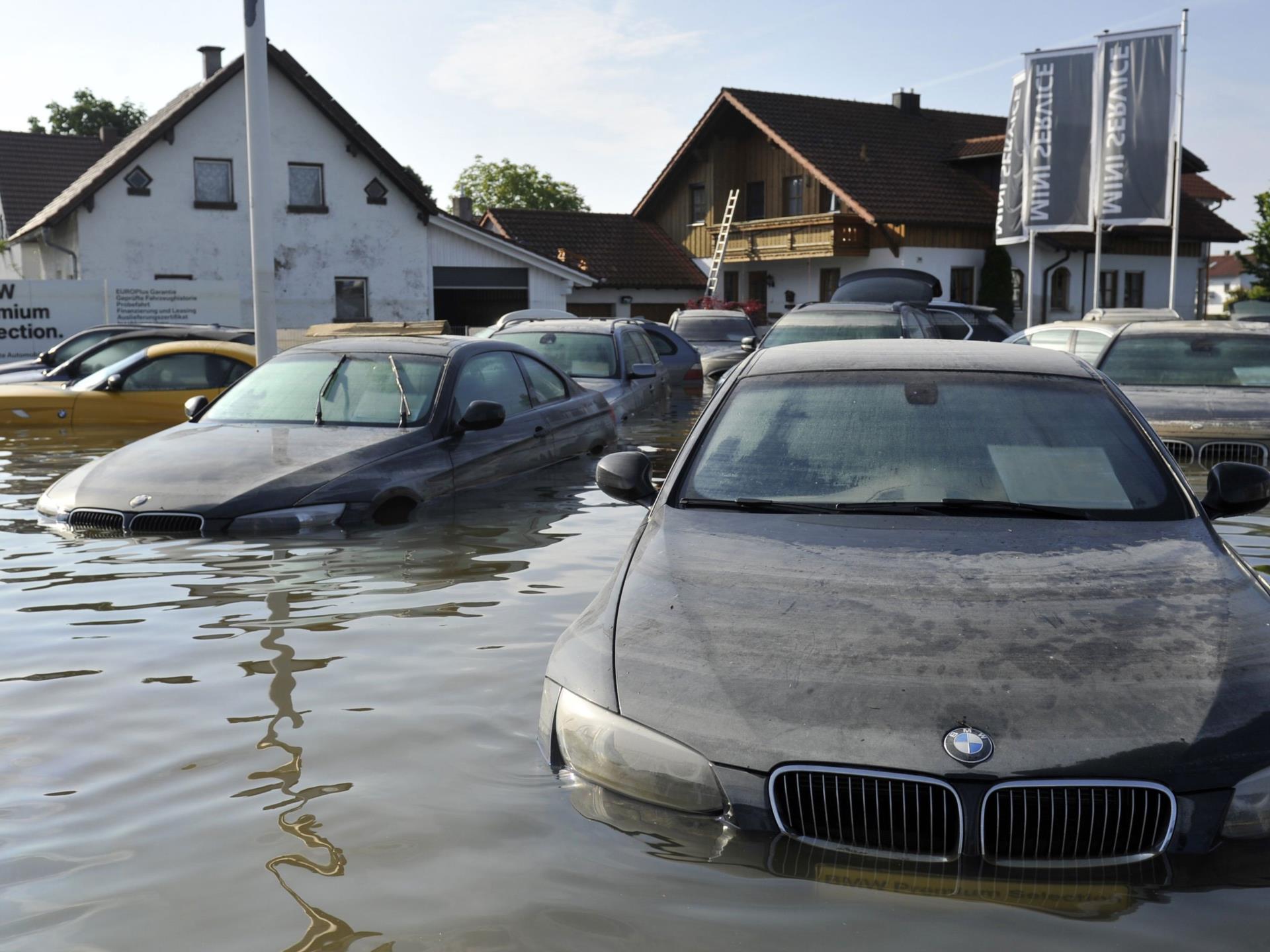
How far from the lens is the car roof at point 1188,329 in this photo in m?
10.9

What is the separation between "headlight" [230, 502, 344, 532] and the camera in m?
7.30

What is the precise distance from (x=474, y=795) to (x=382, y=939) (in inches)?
34.2

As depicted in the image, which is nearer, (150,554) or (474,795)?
(474,795)

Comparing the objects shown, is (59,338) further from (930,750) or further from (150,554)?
(930,750)

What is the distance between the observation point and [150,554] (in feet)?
23.3

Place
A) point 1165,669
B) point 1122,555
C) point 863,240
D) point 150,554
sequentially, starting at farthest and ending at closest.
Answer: point 863,240 < point 150,554 < point 1122,555 < point 1165,669

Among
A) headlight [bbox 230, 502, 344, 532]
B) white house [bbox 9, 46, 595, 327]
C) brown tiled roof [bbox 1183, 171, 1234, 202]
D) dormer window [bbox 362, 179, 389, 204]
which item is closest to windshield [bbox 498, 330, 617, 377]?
headlight [bbox 230, 502, 344, 532]

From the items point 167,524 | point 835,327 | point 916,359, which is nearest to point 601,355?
point 835,327

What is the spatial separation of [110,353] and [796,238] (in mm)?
27913

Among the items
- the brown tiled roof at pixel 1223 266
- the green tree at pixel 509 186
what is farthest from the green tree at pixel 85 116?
the brown tiled roof at pixel 1223 266

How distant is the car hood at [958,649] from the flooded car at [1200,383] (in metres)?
6.34

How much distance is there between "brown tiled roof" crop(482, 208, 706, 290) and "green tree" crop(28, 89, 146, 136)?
123 feet

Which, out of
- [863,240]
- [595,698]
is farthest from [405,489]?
[863,240]

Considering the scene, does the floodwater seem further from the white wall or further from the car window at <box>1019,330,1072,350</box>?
the white wall
